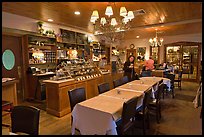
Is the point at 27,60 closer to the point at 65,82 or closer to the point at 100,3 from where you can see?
the point at 65,82

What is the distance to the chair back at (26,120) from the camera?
1868 millimetres

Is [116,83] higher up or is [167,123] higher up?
[116,83]

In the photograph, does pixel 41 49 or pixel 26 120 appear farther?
pixel 41 49

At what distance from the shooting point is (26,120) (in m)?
1.92

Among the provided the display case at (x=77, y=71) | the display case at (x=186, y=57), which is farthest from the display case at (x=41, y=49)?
the display case at (x=186, y=57)

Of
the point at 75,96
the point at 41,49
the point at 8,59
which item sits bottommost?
the point at 75,96

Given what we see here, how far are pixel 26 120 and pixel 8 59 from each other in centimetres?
391

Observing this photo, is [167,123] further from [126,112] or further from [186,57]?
[186,57]

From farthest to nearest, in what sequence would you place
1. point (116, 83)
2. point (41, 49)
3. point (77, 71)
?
point (41, 49)
point (77, 71)
point (116, 83)

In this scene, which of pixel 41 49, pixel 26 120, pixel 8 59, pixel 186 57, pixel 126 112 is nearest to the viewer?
pixel 26 120

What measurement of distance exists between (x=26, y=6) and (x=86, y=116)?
3.47 metres

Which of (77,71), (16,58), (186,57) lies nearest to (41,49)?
(16,58)

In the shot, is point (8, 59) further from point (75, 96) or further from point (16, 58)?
point (75, 96)

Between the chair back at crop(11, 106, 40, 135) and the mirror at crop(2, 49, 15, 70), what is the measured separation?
3.65m
